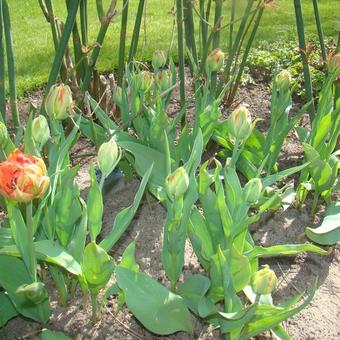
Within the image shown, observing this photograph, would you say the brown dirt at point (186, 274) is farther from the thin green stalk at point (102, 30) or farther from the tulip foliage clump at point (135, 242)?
the thin green stalk at point (102, 30)

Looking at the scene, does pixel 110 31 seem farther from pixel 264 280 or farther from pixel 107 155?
pixel 264 280

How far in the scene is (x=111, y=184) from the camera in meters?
1.92

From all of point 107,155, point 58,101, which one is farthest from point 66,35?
point 107,155

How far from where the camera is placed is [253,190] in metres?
1.24

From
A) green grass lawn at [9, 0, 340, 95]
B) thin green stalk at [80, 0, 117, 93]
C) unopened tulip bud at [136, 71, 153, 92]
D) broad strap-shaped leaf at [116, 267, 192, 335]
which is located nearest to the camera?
broad strap-shaped leaf at [116, 267, 192, 335]

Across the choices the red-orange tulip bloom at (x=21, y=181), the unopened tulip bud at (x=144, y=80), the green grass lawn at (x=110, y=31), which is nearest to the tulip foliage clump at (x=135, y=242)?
the red-orange tulip bloom at (x=21, y=181)

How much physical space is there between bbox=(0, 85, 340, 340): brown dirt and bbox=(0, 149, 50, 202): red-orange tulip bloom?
538 millimetres

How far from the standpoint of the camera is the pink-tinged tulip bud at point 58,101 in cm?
134

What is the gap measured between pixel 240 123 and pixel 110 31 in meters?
2.85

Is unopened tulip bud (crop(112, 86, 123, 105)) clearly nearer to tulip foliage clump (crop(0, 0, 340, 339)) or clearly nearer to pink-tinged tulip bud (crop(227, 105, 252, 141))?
tulip foliage clump (crop(0, 0, 340, 339))

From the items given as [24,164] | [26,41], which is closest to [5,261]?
[24,164]

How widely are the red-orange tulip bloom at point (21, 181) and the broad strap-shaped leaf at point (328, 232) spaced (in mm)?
800

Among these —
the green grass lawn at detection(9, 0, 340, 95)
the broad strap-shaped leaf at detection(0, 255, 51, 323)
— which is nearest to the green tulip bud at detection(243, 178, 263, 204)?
the broad strap-shaped leaf at detection(0, 255, 51, 323)

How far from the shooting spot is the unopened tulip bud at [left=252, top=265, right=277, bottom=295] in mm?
1132
